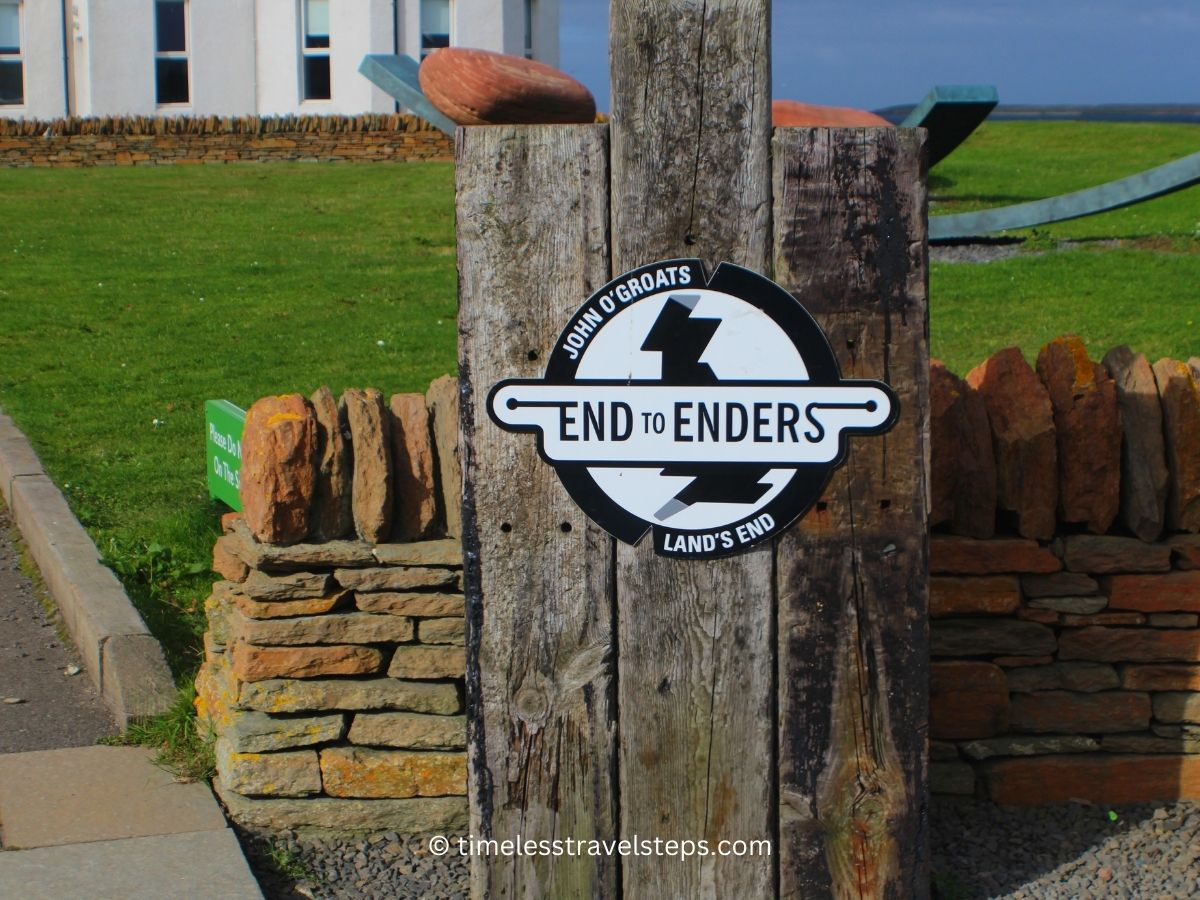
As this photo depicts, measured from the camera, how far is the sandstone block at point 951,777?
3.76m

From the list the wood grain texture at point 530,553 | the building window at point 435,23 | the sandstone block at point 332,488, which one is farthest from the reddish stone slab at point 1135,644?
the building window at point 435,23

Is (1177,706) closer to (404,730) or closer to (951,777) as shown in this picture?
(951,777)

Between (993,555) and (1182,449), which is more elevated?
(1182,449)

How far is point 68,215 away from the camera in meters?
15.1

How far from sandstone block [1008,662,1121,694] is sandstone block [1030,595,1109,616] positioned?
163 millimetres

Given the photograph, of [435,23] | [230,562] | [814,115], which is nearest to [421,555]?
[230,562]

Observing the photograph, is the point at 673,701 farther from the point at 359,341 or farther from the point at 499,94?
the point at 359,341

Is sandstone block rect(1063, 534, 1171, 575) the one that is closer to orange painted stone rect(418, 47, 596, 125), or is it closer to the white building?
orange painted stone rect(418, 47, 596, 125)

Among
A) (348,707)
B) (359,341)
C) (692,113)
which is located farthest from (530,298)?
(359,341)

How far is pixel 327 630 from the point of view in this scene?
3584 mm

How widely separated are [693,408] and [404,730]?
1.32 m

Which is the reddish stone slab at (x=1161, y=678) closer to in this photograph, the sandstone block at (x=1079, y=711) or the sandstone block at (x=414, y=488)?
the sandstone block at (x=1079, y=711)

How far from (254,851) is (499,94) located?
7.88 ft

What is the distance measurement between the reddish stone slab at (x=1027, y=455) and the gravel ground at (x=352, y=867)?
1651mm
